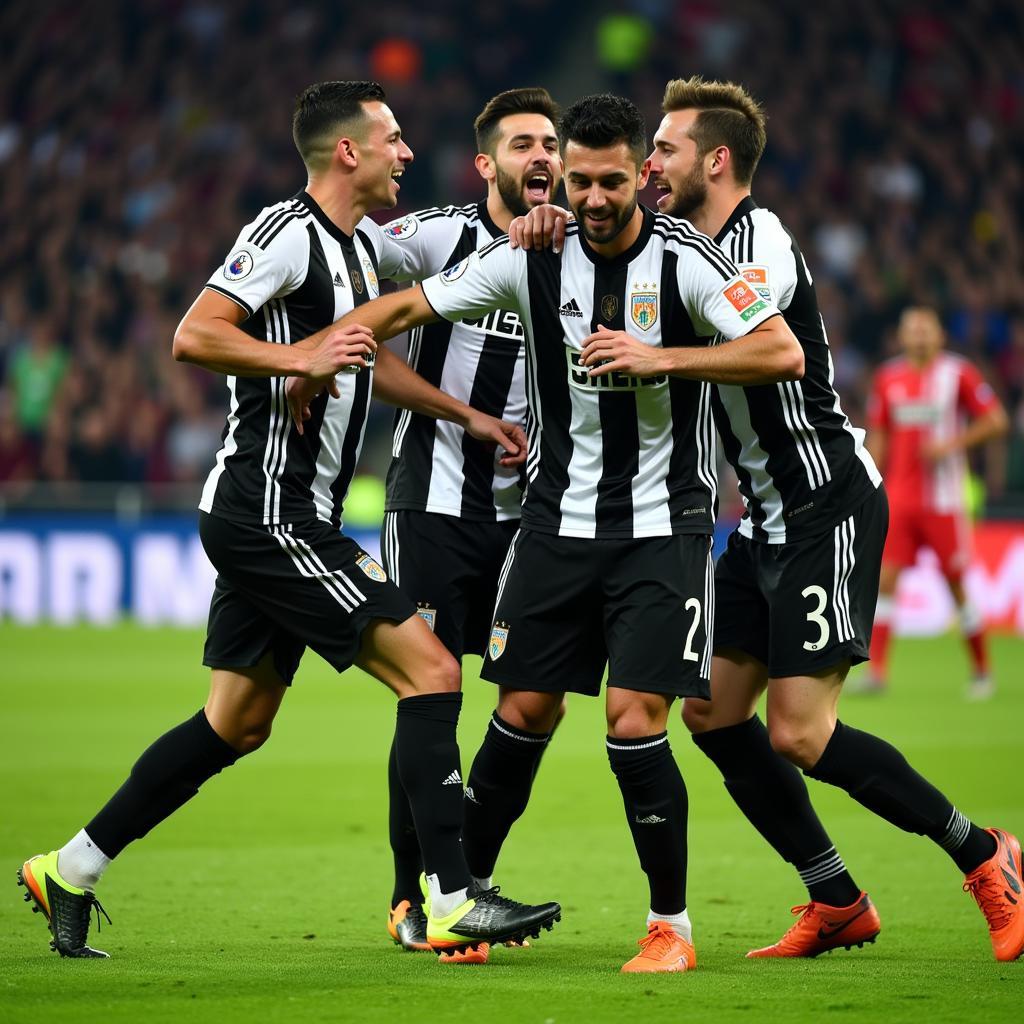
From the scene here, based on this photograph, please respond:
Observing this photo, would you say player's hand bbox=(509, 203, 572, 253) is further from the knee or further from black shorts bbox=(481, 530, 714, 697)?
the knee

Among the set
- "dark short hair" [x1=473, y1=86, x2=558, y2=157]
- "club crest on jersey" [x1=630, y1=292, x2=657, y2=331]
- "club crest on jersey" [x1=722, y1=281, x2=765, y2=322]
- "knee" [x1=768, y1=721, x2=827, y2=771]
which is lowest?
"knee" [x1=768, y1=721, x2=827, y2=771]

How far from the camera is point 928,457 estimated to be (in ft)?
37.7

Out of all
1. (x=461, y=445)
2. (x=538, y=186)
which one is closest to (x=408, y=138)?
(x=538, y=186)

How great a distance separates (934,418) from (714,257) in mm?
7482

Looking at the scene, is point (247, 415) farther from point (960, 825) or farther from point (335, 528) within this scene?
point (960, 825)

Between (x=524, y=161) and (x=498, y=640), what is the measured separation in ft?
5.37

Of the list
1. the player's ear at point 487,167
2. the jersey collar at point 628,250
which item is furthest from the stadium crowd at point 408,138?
the jersey collar at point 628,250

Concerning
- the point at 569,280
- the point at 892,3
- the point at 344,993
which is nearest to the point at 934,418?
the point at 569,280

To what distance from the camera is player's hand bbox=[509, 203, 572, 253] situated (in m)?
4.68

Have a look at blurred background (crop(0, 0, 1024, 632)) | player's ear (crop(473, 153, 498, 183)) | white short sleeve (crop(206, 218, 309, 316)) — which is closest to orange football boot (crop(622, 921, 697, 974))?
white short sleeve (crop(206, 218, 309, 316))

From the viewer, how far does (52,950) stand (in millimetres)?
4836

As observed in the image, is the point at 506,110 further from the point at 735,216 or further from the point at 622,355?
the point at 622,355

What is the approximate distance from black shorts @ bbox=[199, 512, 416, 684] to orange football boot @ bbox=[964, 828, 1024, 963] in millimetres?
1783

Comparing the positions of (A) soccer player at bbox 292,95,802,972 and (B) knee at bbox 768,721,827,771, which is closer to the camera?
(A) soccer player at bbox 292,95,802,972
